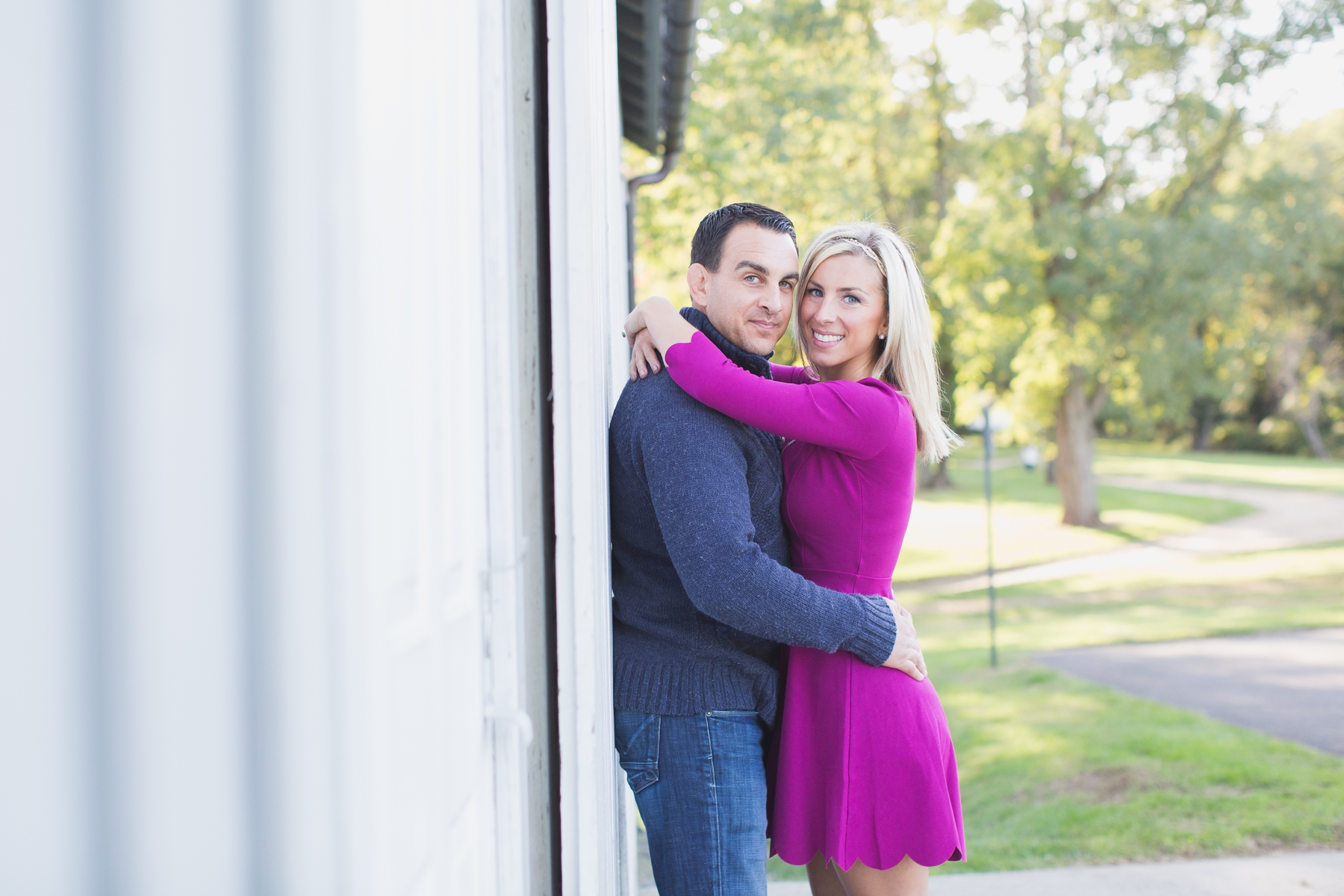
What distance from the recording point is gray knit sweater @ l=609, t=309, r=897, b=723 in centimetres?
166

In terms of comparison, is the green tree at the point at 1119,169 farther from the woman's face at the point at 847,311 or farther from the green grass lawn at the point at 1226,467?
the woman's face at the point at 847,311

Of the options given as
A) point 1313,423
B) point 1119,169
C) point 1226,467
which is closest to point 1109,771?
point 1119,169

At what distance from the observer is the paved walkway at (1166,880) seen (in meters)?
3.53

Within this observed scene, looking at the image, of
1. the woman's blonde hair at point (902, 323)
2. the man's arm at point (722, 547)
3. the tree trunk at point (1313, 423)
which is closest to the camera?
the man's arm at point (722, 547)

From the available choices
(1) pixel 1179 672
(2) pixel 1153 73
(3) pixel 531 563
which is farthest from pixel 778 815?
(2) pixel 1153 73

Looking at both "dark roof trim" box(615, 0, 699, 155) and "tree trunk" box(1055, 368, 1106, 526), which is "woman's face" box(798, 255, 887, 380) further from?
"tree trunk" box(1055, 368, 1106, 526)

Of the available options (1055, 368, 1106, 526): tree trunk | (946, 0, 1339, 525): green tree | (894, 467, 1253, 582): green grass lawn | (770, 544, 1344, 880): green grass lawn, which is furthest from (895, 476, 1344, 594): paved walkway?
(770, 544, 1344, 880): green grass lawn

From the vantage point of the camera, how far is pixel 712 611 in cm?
167

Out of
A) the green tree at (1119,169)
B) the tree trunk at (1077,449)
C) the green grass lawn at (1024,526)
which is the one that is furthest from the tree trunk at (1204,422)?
the green tree at (1119,169)

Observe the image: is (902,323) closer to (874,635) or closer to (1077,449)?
(874,635)

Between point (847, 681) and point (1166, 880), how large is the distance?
260 centimetres

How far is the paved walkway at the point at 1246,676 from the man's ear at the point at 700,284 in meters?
5.83

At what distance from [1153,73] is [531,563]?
18.9 meters

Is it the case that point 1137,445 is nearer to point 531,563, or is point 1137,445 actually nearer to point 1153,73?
point 1153,73
